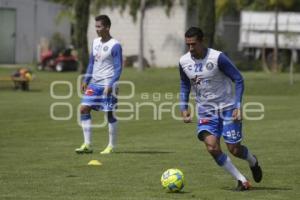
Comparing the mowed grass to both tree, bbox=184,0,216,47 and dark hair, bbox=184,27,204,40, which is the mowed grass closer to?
dark hair, bbox=184,27,204,40

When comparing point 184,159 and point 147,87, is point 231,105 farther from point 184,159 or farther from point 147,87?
point 147,87

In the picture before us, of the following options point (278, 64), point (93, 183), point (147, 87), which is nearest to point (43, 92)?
point (147, 87)

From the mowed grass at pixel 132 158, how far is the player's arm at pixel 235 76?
958mm

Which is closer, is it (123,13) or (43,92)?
(43,92)

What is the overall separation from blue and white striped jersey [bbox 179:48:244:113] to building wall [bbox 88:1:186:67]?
49847mm

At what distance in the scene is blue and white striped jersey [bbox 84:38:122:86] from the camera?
1541cm

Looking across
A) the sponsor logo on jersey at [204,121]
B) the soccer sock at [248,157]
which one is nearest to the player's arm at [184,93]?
the sponsor logo on jersey at [204,121]

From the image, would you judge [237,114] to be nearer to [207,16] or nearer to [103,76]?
[103,76]

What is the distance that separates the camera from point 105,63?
51.1 feet

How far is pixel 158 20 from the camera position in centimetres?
6222

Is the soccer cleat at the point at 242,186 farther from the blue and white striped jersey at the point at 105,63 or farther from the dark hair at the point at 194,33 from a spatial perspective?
the blue and white striped jersey at the point at 105,63

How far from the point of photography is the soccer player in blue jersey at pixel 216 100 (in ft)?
36.1

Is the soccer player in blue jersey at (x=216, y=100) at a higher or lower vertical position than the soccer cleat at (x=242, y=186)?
higher

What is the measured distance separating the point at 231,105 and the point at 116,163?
3399mm
